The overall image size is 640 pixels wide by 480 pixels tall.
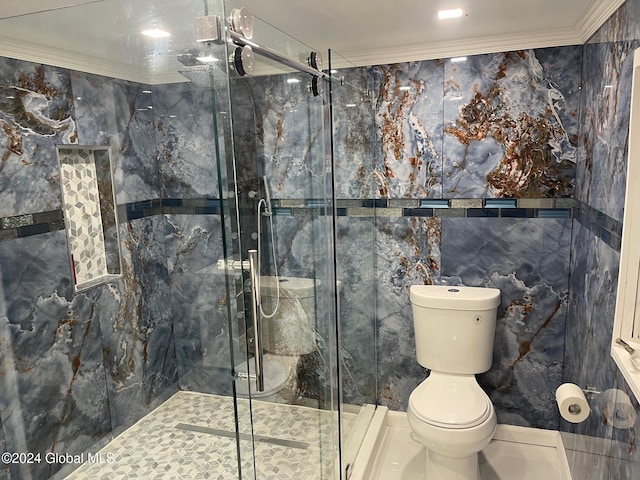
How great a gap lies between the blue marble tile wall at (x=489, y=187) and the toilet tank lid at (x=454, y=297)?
0.10 meters

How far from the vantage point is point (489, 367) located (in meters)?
2.57

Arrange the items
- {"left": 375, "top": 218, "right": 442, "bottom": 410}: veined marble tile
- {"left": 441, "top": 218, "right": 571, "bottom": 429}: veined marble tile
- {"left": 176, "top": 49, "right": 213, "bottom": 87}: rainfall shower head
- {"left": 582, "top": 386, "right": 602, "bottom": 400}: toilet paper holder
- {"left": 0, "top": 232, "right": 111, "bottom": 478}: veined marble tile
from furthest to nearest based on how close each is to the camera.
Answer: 1. {"left": 375, "top": 218, "right": 442, "bottom": 410}: veined marble tile
2. {"left": 441, "top": 218, "right": 571, "bottom": 429}: veined marble tile
3. {"left": 0, "top": 232, "right": 111, "bottom": 478}: veined marble tile
4. {"left": 582, "top": 386, "right": 602, "bottom": 400}: toilet paper holder
5. {"left": 176, "top": 49, "right": 213, "bottom": 87}: rainfall shower head

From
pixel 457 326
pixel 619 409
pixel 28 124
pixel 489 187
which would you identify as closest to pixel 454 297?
pixel 457 326

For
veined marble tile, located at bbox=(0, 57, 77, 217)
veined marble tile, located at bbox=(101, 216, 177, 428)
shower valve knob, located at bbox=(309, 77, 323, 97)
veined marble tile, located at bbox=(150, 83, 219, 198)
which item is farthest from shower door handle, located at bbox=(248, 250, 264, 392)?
veined marble tile, located at bbox=(0, 57, 77, 217)

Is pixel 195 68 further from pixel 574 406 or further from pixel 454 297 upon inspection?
pixel 574 406

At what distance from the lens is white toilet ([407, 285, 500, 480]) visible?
2141 millimetres

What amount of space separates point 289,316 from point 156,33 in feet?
3.93

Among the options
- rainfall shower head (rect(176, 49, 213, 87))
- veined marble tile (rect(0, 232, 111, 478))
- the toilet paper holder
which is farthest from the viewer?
veined marble tile (rect(0, 232, 111, 478))

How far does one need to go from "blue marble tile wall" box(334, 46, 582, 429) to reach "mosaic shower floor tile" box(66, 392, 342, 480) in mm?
998

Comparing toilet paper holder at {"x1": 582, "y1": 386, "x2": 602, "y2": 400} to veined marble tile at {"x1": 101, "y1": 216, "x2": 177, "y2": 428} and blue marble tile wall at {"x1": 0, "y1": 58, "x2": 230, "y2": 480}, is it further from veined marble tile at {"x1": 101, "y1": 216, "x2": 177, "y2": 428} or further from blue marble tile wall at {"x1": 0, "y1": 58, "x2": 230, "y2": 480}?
veined marble tile at {"x1": 101, "y1": 216, "x2": 177, "y2": 428}

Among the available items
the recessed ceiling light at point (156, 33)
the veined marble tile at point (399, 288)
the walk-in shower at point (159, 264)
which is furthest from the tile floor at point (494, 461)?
the recessed ceiling light at point (156, 33)

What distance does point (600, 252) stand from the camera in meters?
1.84

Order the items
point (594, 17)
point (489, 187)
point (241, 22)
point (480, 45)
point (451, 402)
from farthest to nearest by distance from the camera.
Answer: point (489, 187) < point (480, 45) < point (451, 402) < point (594, 17) < point (241, 22)

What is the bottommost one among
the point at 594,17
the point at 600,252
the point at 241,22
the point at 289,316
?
the point at 289,316
